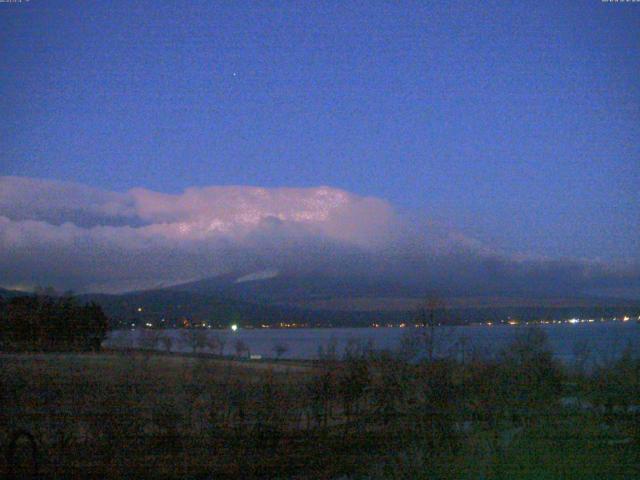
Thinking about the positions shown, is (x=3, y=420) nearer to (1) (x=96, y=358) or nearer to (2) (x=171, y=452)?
(2) (x=171, y=452)

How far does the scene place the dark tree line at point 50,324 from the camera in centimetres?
2108

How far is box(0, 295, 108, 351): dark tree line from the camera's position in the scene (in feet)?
69.2

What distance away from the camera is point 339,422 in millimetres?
13961

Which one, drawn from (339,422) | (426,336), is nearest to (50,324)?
(339,422)

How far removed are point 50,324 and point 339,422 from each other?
12203 millimetres

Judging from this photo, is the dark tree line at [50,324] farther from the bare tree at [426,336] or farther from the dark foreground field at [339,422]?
the bare tree at [426,336]

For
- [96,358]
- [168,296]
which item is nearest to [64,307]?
[168,296]

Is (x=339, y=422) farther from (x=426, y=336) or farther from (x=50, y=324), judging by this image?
(x=50, y=324)

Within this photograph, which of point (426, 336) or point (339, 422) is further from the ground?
point (426, 336)

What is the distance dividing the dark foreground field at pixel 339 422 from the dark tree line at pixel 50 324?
5825mm

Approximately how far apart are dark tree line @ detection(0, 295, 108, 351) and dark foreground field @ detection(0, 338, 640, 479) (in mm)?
5825

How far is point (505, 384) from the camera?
12.0 m

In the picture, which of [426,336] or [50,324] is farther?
[50,324]

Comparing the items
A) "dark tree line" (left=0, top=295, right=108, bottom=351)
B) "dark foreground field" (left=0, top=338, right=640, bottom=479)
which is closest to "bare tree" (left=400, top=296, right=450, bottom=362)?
"dark foreground field" (left=0, top=338, right=640, bottom=479)
